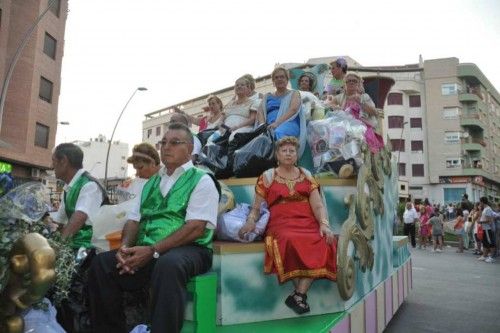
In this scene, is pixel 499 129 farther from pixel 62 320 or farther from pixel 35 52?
pixel 62 320

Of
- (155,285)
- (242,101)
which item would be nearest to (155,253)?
(155,285)

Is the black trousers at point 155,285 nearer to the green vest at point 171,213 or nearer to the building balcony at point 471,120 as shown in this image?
the green vest at point 171,213

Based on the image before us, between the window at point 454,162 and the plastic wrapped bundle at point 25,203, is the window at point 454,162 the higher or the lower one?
the higher one

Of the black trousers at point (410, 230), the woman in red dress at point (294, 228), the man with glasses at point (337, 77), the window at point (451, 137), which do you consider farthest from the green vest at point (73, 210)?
the window at point (451, 137)

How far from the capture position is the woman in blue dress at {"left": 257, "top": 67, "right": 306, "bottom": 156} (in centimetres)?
433

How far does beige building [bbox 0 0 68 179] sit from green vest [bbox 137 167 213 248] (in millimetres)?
21883

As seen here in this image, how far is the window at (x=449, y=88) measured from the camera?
45.0m

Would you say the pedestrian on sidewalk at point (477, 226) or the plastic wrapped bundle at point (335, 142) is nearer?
the plastic wrapped bundle at point (335, 142)

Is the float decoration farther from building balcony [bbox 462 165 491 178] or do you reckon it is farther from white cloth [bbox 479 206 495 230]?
building balcony [bbox 462 165 491 178]

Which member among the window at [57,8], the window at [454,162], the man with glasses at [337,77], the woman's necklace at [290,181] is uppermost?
the window at [57,8]

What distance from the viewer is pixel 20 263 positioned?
1426mm

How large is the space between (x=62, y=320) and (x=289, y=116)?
280 centimetres

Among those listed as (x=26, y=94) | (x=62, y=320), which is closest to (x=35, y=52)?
(x=26, y=94)

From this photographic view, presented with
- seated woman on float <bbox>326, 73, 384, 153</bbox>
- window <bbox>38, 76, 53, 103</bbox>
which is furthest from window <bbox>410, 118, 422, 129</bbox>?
seated woman on float <bbox>326, 73, 384, 153</bbox>
